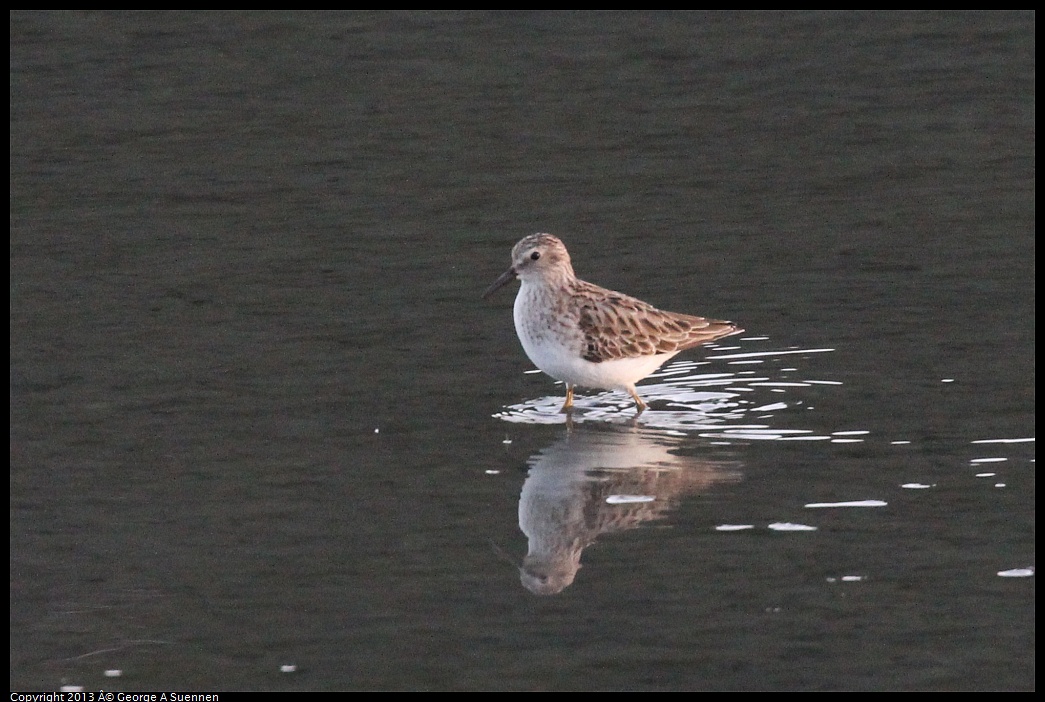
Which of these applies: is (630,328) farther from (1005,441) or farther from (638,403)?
(1005,441)

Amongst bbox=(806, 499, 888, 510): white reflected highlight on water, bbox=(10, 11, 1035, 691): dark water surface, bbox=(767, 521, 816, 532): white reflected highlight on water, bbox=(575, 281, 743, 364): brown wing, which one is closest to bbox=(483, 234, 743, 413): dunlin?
bbox=(575, 281, 743, 364): brown wing

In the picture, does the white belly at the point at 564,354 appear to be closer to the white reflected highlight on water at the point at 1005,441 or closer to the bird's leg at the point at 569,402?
the bird's leg at the point at 569,402

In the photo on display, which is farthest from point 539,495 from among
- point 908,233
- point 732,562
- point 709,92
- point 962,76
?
point 962,76

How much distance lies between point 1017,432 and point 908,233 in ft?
22.3

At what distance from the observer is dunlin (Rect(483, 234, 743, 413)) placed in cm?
1387

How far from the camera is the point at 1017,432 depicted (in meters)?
12.7

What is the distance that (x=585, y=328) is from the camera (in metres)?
14.0

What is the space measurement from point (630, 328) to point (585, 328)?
376 mm

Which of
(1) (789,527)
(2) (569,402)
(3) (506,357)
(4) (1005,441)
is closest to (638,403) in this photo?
(2) (569,402)

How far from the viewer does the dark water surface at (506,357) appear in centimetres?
941

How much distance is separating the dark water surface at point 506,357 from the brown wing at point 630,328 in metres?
0.41

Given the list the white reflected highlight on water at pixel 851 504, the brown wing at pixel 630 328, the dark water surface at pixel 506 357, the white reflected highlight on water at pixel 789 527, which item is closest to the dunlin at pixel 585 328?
the brown wing at pixel 630 328

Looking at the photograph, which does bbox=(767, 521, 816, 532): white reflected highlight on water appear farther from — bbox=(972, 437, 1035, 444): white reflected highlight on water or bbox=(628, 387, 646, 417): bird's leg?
bbox=(628, 387, 646, 417): bird's leg

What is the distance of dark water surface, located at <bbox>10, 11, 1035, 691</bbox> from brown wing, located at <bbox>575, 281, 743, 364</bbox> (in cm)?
41
